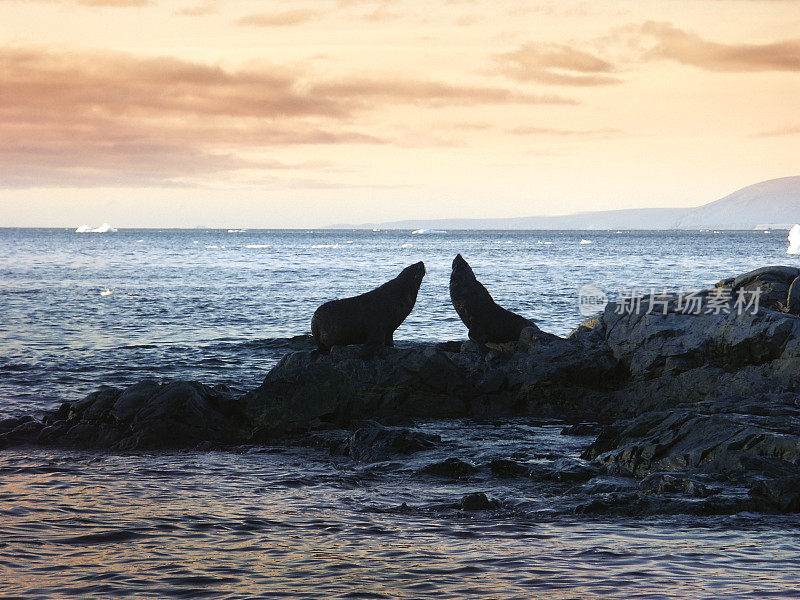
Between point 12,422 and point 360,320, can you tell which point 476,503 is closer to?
point 12,422

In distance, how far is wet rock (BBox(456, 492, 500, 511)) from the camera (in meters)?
11.1

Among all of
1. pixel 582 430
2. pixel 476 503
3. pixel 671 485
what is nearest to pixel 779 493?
pixel 671 485

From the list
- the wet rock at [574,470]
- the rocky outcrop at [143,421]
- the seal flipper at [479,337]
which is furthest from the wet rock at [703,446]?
the seal flipper at [479,337]

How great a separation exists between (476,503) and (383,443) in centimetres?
367

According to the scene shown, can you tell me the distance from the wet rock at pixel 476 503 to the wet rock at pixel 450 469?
1772mm

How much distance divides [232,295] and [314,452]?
120ft

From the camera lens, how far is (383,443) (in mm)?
14586

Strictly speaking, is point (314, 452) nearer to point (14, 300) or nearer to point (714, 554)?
point (714, 554)

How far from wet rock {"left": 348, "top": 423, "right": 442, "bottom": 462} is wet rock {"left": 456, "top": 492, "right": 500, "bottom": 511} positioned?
10.2 feet

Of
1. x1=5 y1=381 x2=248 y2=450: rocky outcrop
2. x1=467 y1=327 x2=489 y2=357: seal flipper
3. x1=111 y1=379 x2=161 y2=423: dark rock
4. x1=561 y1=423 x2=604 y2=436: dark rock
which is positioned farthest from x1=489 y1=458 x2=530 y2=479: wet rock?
x1=467 y1=327 x2=489 y2=357: seal flipper

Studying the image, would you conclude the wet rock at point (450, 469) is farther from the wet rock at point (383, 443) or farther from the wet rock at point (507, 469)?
the wet rock at point (383, 443)

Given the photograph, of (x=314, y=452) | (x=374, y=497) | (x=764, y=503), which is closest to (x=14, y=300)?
(x=314, y=452)

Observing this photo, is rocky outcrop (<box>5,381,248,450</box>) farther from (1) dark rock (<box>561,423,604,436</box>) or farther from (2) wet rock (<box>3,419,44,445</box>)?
(1) dark rock (<box>561,423,604,436</box>)

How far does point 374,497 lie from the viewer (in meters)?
11.9
